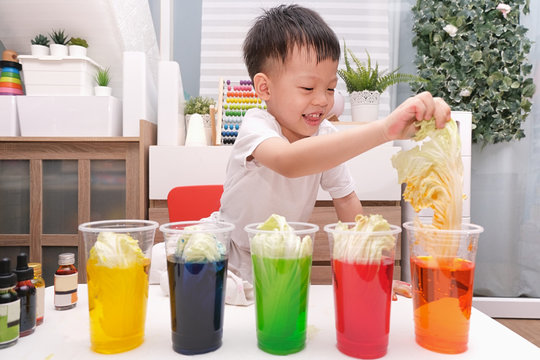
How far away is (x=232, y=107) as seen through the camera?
88.2 inches

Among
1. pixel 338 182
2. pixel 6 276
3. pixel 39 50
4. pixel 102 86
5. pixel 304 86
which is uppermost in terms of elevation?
pixel 39 50

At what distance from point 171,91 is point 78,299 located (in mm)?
1620

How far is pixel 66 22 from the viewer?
2301 millimetres

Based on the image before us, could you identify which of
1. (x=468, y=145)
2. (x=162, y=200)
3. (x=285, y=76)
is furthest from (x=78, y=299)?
(x=468, y=145)

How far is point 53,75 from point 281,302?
7.06ft

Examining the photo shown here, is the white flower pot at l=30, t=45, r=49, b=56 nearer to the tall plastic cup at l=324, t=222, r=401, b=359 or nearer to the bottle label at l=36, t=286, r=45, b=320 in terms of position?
the bottle label at l=36, t=286, r=45, b=320

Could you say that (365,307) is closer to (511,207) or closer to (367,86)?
(367,86)

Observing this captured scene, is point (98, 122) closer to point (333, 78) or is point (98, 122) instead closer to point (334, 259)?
point (333, 78)

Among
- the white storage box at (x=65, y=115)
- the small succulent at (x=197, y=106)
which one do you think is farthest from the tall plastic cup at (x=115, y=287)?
the small succulent at (x=197, y=106)

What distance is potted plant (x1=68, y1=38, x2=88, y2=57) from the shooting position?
7.13ft

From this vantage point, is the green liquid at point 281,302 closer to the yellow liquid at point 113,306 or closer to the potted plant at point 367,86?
the yellow liquid at point 113,306

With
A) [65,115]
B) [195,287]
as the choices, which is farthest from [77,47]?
[195,287]

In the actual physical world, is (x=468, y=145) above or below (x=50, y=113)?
below

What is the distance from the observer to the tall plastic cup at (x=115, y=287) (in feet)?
1.74
